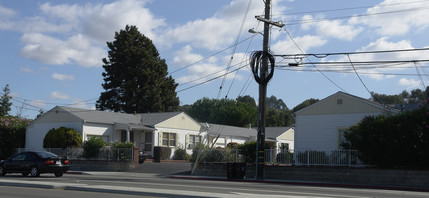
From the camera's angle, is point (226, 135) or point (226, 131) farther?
point (226, 131)

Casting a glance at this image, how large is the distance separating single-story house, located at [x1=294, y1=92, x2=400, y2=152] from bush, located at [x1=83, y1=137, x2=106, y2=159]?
1374 cm

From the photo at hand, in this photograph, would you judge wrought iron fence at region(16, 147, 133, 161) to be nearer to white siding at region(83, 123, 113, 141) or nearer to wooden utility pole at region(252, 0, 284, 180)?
white siding at region(83, 123, 113, 141)

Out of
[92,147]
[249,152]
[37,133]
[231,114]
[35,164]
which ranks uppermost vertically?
[231,114]

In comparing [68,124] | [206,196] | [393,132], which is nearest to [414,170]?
[393,132]

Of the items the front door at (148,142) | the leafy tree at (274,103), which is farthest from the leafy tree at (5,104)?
the leafy tree at (274,103)

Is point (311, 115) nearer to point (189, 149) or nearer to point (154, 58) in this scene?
point (189, 149)

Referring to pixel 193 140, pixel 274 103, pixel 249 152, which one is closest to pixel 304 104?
pixel 193 140

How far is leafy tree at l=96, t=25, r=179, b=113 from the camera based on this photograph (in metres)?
63.4

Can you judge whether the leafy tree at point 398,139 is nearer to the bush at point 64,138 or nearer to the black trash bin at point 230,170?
the black trash bin at point 230,170

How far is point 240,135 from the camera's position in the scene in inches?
2056

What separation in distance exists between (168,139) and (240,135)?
35.9ft

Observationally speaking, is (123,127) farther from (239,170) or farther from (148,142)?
(239,170)

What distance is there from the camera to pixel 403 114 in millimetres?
23984

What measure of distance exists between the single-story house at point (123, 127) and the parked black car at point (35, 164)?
1276 cm
